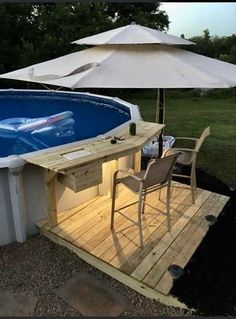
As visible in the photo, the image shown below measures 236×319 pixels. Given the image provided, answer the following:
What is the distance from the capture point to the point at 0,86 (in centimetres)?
1182

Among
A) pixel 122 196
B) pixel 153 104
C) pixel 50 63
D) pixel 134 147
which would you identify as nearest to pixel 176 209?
pixel 122 196

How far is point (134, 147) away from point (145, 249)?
122 centimetres

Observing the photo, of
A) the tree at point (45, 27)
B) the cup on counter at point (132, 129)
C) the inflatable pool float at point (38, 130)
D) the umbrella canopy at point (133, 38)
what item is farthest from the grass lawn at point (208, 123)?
the tree at point (45, 27)

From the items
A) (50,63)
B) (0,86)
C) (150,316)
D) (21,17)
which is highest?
(21,17)

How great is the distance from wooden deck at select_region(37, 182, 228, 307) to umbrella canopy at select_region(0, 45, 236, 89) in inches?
67.2

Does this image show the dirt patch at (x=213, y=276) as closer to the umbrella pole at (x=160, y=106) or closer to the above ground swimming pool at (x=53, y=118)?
the umbrella pole at (x=160, y=106)

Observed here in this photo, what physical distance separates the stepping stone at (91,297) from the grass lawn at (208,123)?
3.04 metres

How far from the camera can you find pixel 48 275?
3217mm

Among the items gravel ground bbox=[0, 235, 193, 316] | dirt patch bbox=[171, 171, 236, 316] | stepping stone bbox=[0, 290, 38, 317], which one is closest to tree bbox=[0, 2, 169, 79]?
gravel ground bbox=[0, 235, 193, 316]

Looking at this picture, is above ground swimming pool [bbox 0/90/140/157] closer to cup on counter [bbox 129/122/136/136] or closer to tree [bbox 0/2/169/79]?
cup on counter [bbox 129/122/136/136]

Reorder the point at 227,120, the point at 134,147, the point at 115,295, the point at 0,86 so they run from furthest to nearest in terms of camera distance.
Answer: the point at 0,86, the point at 227,120, the point at 134,147, the point at 115,295

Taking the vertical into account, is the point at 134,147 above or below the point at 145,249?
above

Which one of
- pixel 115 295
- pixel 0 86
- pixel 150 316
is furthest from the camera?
pixel 0 86

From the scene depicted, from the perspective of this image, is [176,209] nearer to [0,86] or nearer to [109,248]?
[109,248]
